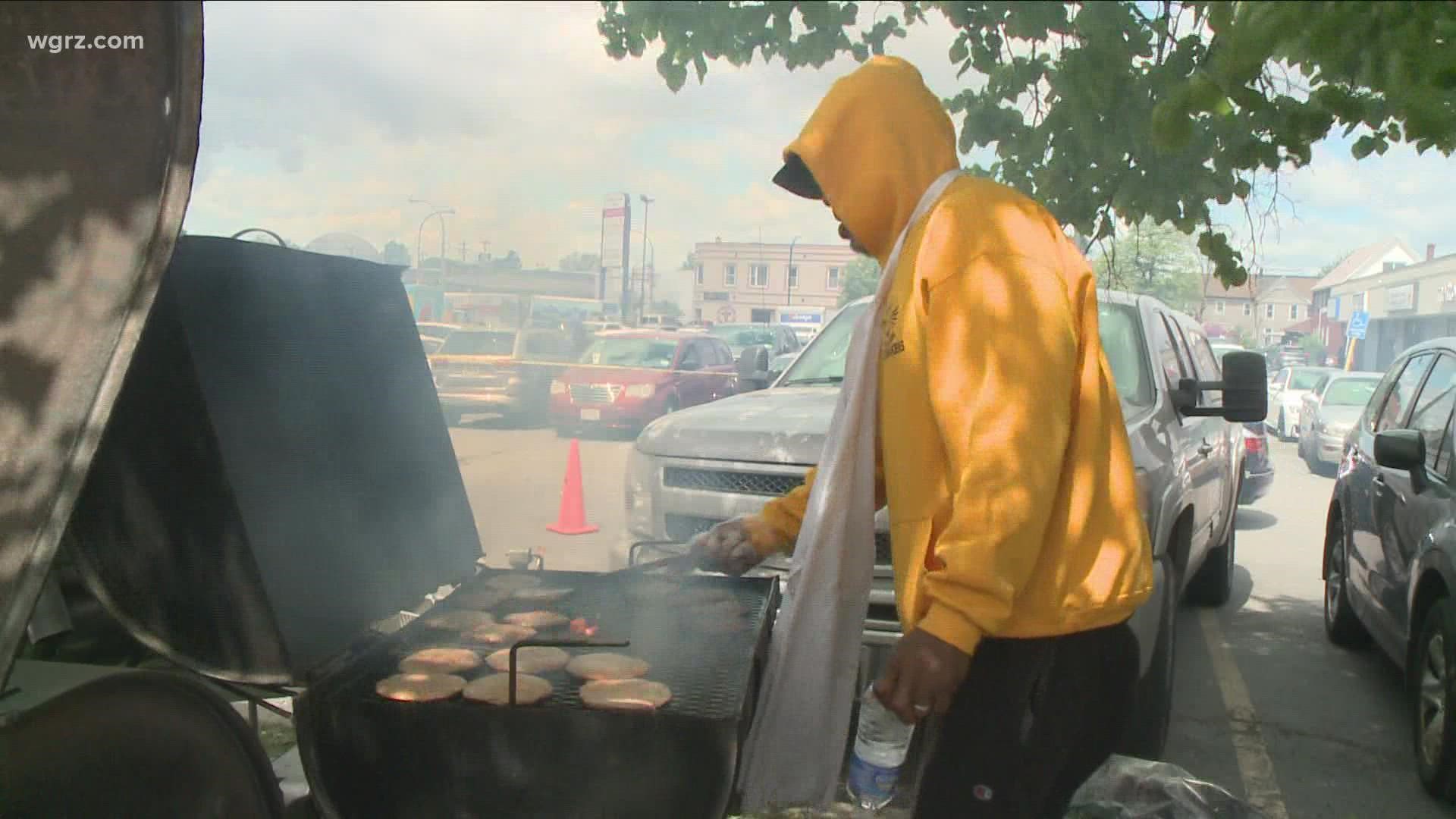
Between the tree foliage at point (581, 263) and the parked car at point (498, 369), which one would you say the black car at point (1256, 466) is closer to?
the parked car at point (498, 369)

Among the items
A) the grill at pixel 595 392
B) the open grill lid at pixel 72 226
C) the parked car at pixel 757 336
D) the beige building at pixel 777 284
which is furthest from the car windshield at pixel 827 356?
the parked car at pixel 757 336

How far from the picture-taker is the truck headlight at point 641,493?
16.2ft

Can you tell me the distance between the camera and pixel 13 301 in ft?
4.61

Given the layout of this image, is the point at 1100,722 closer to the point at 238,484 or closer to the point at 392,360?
the point at 238,484

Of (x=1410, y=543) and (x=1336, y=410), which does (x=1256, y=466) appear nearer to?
(x=1336, y=410)

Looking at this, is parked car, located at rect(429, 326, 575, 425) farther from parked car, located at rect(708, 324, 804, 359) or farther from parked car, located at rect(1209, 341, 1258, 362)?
parked car, located at rect(708, 324, 804, 359)

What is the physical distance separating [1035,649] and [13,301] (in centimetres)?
165

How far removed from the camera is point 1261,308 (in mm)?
7363

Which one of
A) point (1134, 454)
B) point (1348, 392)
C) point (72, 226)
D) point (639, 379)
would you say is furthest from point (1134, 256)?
point (1348, 392)

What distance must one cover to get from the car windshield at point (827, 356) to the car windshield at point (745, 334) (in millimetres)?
14968

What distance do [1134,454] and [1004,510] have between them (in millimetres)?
2953

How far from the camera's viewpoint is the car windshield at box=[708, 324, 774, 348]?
70.5ft

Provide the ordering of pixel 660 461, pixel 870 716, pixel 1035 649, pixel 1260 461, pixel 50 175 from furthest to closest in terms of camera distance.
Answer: pixel 1260 461
pixel 660 461
pixel 870 716
pixel 1035 649
pixel 50 175

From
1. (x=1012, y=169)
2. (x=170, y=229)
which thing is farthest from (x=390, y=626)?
(x=1012, y=169)
